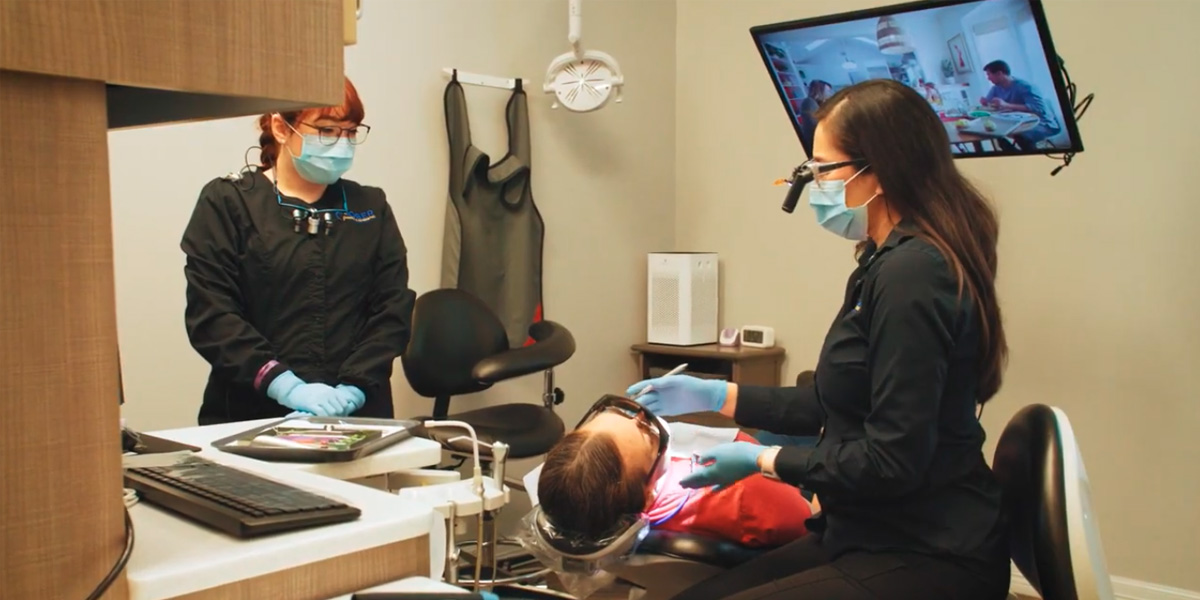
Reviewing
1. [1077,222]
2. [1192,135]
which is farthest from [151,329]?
[1192,135]

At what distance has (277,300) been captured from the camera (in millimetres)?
2137

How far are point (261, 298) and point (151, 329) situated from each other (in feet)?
2.27

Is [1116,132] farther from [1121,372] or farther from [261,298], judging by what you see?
[261,298]

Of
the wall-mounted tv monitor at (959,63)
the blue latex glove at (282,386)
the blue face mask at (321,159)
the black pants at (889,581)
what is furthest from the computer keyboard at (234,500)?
the wall-mounted tv monitor at (959,63)

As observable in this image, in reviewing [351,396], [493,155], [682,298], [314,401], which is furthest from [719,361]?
[314,401]

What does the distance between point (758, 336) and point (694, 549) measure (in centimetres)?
216

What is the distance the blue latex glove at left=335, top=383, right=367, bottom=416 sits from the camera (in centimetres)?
207

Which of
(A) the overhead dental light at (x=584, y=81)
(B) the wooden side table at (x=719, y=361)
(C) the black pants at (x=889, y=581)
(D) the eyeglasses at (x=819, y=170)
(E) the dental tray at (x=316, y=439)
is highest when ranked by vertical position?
(A) the overhead dental light at (x=584, y=81)

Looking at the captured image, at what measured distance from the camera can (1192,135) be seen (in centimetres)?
279

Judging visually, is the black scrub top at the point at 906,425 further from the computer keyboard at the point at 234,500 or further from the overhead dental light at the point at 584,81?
the overhead dental light at the point at 584,81

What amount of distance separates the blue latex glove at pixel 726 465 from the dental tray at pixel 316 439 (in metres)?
0.52

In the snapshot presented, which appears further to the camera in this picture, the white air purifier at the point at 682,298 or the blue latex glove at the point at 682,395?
the white air purifier at the point at 682,298

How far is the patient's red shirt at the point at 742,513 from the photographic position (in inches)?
70.9

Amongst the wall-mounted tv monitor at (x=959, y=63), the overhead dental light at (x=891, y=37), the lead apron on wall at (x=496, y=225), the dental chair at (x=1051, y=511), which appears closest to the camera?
the dental chair at (x=1051, y=511)
